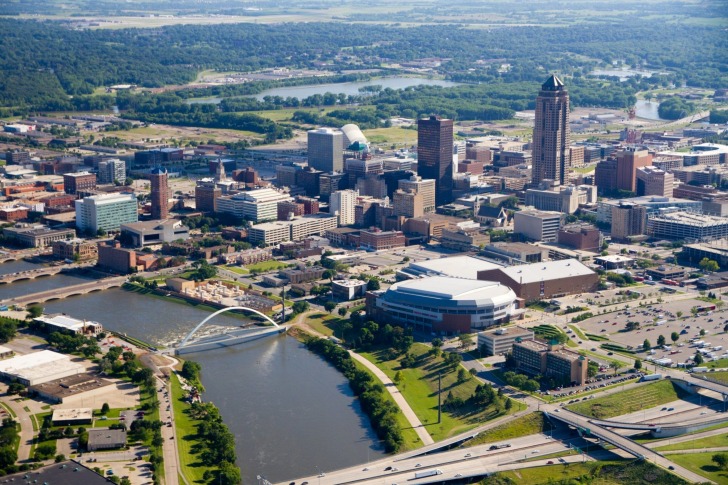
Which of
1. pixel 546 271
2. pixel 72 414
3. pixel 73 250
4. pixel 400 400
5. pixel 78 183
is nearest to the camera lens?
pixel 72 414

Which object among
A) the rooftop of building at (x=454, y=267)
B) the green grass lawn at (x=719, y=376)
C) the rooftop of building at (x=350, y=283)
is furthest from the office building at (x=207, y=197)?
the green grass lawn at (x=719, y=376)

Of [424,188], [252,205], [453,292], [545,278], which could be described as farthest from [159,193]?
[453,292]

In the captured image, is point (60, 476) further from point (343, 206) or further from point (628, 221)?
point (628, 221)

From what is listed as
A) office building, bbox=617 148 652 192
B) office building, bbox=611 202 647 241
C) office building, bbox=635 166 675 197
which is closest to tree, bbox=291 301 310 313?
office building, bbox=611 202 647 241

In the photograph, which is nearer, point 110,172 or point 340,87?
point 110,172

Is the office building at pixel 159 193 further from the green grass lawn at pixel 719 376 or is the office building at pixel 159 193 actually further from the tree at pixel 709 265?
the green grass lawn at pixel 719 376
